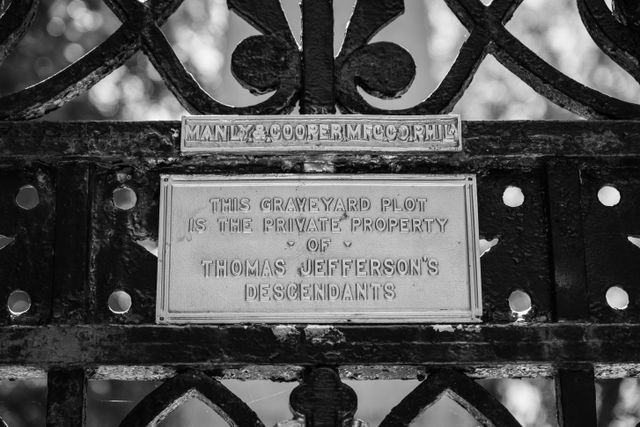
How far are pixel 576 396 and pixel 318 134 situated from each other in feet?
3.27

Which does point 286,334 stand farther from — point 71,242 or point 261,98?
point 261,98

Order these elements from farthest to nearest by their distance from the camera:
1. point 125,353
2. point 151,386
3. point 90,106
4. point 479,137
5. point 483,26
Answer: point 90,106, point 151,386, point 483,26, point 479,137, point 125,353

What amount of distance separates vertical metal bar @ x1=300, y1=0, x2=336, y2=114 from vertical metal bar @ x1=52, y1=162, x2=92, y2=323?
2.18 feet

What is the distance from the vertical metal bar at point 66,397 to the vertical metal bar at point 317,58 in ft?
3.21

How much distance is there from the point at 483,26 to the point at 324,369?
1.15 meters

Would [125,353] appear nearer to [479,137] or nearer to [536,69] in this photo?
[479,137]

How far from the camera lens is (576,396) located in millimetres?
2836

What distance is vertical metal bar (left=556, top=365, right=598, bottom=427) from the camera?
2.81 metres

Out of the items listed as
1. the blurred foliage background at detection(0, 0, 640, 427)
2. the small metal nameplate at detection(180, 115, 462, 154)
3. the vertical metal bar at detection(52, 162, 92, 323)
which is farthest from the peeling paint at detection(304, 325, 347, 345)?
the blurred foliage background at detection(0, 0, 640, 427)

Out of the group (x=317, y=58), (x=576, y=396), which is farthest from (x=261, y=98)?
(x=576, y=396)

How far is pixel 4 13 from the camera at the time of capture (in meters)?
3.22

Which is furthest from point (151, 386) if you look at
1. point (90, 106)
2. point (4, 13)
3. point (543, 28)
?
point (4, 13)

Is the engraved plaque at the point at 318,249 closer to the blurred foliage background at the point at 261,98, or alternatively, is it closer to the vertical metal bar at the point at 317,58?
the vertical metal bar at the point at 317,58

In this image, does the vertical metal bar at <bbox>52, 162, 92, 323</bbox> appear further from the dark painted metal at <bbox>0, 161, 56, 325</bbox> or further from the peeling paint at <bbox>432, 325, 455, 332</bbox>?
the peeling paint at <bbox>432, 325, 455, 332</bbox>
